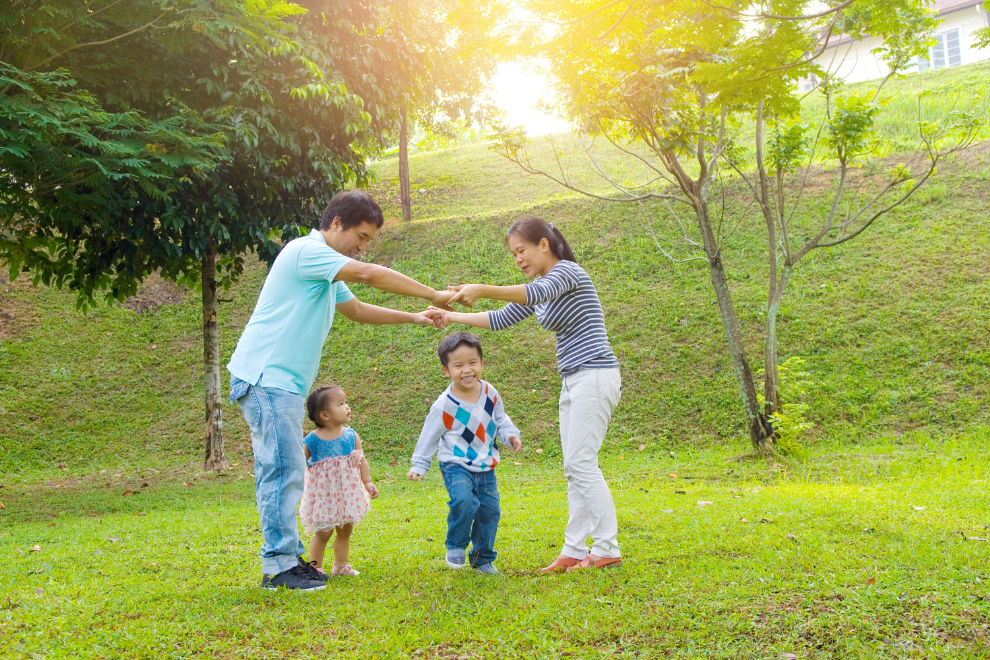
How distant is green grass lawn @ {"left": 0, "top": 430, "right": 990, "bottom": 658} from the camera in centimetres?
315

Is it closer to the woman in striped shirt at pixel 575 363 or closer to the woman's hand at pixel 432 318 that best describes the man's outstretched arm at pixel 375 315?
the woman's hand at pixel 432 318

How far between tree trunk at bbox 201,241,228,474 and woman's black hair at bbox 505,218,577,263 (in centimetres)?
722

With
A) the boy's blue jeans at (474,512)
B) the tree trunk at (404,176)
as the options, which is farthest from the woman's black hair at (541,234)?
the tree trunk at (404,176)

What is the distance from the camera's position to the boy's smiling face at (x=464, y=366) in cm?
432

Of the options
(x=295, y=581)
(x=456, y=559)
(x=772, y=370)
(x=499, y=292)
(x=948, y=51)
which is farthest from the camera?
(x=948, y=51)

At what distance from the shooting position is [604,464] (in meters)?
9.88

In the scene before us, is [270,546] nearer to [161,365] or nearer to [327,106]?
[327,106]

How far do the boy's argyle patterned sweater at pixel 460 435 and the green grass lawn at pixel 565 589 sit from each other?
0.65 meters

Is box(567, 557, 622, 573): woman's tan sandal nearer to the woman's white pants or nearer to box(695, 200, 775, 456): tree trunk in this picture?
the woman's white pants

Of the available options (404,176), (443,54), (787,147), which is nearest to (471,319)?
(787,147)

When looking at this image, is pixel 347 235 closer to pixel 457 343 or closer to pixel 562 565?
pixel 457 343

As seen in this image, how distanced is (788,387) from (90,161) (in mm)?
7872

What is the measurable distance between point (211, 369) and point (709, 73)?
8168 millimetres

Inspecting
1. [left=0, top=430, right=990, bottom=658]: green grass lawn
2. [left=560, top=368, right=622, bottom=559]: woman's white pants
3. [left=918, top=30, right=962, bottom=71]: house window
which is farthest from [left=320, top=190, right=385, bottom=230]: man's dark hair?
[left=918, top=30, right=962, bottom=71]: house window
